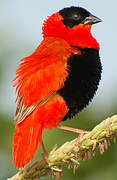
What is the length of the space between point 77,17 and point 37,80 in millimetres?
1299

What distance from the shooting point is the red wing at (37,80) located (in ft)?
12.0

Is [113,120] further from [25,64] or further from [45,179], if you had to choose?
[45,179]

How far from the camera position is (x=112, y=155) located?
514cm

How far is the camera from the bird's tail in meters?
3.35

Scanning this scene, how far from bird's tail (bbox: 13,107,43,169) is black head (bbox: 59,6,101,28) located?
145 cm

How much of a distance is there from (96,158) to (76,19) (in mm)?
1799

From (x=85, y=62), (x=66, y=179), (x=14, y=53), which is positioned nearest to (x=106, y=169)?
(x=66, y=179)

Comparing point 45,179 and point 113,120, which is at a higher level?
point 113,120

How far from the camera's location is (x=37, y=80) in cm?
368

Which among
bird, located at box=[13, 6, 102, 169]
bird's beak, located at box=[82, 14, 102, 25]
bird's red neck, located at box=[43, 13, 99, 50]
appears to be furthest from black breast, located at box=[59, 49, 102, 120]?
bird's beak, located at box=[82, 14, 102, 25]

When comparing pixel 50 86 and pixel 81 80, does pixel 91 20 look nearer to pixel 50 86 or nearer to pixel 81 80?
pixel 81 80

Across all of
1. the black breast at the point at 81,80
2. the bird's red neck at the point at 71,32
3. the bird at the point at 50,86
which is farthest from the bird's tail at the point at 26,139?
the bird's red neck at the point at 71,32

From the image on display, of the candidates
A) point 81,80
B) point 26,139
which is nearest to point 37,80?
point 81,80

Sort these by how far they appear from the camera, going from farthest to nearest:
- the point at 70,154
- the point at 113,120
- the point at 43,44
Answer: the point at 43,44
the point at 70,154
the point at 113,120
